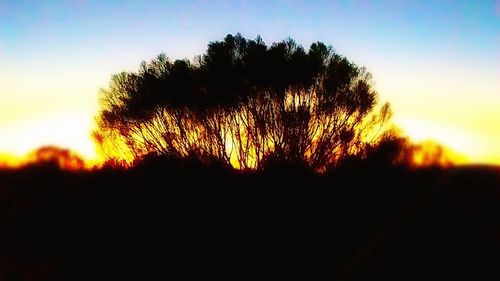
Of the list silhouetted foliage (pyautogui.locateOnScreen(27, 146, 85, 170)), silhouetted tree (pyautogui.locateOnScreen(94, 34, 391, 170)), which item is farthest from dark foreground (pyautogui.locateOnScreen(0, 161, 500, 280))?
silhouetted tree (pyautogui.locateOnScreen(94, 34, 391, 170))

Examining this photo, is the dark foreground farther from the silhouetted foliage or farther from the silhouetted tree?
the silhouetted tree

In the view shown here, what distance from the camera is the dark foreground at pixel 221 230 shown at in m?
10.2

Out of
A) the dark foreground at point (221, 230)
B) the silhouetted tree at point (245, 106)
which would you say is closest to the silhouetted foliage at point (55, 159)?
the dark foreground at point (221, 230)

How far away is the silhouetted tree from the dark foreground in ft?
20.5

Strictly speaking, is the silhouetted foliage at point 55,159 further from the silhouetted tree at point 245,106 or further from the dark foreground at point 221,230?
the silhouetted tree at point 245,106

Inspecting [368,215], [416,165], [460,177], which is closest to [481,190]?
[416,165]

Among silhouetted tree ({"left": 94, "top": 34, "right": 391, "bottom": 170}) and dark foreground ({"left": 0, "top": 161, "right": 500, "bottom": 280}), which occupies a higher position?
silhouetted tree ({"left": 94, "top": 34, "right": 391, "bottom": 170})

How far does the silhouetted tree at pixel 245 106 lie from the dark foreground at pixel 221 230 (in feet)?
20.5

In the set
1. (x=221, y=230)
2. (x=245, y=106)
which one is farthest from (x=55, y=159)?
(x=245, y=106)

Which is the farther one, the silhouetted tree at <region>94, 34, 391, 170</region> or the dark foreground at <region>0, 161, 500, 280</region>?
the silhouetted tree at <region>94, 34, 391, 170</region>

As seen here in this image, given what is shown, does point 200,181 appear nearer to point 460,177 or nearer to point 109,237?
point 109,237

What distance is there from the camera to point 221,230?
42.4 ft

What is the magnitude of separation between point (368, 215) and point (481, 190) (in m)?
12.1

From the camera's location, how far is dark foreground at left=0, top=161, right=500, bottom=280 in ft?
33.6
